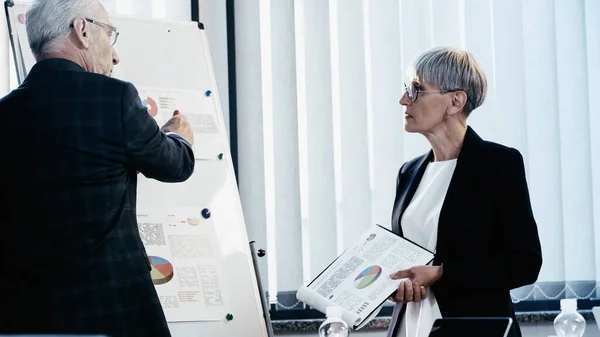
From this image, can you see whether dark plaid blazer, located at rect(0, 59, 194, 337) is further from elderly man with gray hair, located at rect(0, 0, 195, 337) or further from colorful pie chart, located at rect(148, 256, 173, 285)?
colorful pie chart, located at rect(148, 256, 173, 285)

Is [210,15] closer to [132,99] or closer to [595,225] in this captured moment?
[132,99]

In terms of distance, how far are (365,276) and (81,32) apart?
1007 mm

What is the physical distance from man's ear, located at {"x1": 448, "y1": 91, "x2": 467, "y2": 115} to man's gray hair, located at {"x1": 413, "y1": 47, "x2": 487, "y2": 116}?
0.04 feet

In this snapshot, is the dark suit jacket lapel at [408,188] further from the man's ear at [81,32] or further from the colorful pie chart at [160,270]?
the man's ear at [81,32]

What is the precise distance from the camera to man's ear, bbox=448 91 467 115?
2258 millimetres

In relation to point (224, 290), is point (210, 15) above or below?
above

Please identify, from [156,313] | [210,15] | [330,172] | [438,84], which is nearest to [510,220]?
[438,84]

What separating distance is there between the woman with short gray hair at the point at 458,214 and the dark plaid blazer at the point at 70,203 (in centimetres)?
79

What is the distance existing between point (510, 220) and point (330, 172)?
117 centimetres

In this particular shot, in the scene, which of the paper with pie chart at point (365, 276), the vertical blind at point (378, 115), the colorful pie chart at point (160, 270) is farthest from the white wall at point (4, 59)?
the paper with pie chart at point (365, 276)

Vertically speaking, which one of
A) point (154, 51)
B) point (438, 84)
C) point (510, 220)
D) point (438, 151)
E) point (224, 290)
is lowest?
point (224, 290)

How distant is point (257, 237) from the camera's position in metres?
3.13

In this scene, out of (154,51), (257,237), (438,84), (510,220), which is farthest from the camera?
(257,237)

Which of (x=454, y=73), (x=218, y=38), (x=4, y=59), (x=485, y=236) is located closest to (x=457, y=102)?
(x=454, y=73)
